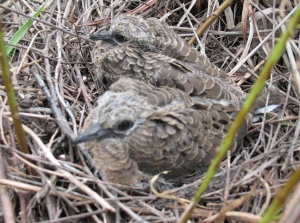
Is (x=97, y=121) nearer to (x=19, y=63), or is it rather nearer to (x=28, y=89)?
(x=28, y=89)

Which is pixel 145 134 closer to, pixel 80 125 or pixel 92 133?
pixel 92 133

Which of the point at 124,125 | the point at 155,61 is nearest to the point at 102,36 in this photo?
the point at 155,61

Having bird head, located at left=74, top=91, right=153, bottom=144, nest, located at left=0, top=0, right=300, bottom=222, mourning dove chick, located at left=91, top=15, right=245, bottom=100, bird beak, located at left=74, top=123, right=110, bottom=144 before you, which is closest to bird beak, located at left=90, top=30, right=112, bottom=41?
mourning dove chick, located at left=91, top=15, right=245, bottom=100

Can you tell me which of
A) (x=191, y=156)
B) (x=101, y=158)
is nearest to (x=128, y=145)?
(x=101, y=158)

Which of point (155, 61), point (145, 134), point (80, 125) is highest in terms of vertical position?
point (155, 61)

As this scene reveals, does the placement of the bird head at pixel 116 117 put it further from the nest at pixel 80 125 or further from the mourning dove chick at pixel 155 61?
the mourning dove chick at pixel 155 61

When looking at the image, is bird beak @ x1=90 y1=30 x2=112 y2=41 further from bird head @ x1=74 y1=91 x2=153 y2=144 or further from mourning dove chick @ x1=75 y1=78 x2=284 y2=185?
bird head @ x1=74 y1=91 x2=153 y2=144
